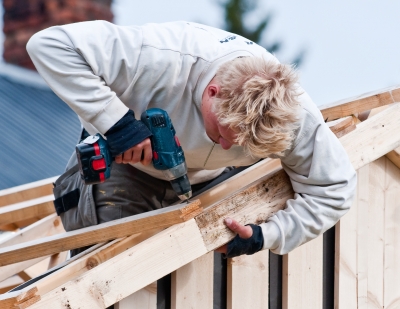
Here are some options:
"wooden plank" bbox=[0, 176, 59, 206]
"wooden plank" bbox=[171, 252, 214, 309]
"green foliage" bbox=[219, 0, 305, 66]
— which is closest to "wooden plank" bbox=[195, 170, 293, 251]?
"wooden plank" bbox=[171, 252, 214, 309]

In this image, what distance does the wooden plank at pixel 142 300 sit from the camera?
2.40 m

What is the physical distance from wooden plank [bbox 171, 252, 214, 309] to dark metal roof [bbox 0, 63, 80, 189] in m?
6.16

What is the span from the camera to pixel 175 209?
2.36m

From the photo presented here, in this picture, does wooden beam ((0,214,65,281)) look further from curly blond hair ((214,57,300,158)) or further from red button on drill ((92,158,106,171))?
curly blond hair ((214,57,300,158))

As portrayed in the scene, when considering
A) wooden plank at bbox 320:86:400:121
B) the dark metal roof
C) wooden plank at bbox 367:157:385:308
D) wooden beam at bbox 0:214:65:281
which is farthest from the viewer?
the dark metal roof

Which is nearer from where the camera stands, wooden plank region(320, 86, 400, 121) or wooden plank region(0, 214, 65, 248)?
wooden plank region(320, 86, 400, 121)

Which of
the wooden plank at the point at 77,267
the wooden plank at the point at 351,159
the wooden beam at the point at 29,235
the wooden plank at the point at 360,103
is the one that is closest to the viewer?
the wooden plank at the point at 77,267

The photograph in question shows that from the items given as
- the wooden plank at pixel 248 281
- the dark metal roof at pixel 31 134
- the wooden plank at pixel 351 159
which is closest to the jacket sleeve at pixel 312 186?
the wooden plank at pixel 351 159

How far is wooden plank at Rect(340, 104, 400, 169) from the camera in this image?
9.58ft

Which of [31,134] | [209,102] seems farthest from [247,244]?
[31,134]

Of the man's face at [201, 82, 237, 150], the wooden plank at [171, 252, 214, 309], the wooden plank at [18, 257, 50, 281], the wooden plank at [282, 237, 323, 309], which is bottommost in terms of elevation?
the wooden plank at [18, 257, 50, 281]

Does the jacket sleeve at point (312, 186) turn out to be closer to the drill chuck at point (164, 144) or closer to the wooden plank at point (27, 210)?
the drill chuck at point (164, 144)

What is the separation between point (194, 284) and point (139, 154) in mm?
578

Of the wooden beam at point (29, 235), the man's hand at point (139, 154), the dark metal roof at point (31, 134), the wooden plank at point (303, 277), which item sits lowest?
the dark metal roof at point (31, 134)
